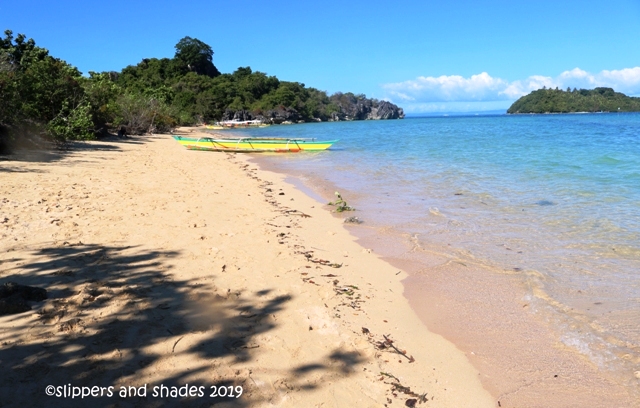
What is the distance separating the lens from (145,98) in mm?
31172

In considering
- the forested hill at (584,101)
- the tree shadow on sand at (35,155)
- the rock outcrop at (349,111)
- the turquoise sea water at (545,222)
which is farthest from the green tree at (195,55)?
the turquoise sea water at (545,222)

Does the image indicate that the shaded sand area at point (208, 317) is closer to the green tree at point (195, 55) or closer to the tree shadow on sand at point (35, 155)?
the tree shadow on sand at point (35, 155)

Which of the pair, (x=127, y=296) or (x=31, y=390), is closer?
(x=31, y=390)

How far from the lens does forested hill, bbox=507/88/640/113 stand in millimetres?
106500

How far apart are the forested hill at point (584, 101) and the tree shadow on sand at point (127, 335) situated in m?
122

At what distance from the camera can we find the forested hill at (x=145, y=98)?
15141 millimetres

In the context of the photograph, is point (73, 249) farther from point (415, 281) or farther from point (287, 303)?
point (415, 281)

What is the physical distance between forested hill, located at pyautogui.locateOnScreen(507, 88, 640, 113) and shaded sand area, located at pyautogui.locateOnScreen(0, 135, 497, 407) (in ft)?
392

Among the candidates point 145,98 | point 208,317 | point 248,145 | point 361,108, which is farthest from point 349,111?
point 208,317

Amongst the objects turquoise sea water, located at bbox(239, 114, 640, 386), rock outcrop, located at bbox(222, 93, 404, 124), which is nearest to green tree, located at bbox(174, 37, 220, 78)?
rock outcrop, located at bbox(222, 93, 404, 124)

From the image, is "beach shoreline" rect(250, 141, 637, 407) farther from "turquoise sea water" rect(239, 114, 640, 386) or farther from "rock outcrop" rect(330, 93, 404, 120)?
"rock outcrop" rect(330, 93, 404, 120)

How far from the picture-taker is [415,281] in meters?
5.09

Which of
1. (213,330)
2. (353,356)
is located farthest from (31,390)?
(353,356)

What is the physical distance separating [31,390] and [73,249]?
8.91 ft
